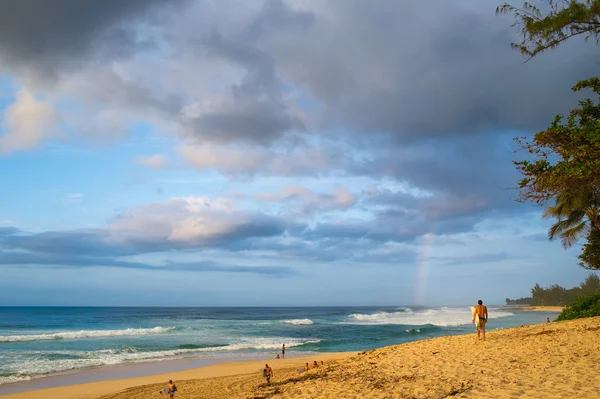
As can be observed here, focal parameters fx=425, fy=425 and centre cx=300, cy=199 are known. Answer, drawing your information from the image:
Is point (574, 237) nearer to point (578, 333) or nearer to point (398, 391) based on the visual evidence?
point (578, 333)

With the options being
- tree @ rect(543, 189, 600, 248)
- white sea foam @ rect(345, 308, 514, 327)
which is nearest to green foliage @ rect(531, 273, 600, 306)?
white sea foam @ rect(345, 308, 514, 327)

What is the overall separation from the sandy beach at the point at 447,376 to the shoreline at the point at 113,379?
0.28 feet

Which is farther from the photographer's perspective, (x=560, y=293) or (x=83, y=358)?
(x=560, y=293)

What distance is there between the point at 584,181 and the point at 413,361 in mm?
7195

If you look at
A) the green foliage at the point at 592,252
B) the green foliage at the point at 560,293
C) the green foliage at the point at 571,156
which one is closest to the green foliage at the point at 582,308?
the green foliage at the point at 592,252

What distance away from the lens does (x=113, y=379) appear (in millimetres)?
20938

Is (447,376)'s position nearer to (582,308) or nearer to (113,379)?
(582,308)

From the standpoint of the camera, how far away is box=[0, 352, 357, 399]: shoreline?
58.4 feet

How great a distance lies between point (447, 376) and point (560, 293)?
411 ft

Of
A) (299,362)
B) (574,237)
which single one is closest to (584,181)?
(574,237)

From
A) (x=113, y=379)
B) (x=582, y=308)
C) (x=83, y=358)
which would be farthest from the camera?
(x=83, y=358)

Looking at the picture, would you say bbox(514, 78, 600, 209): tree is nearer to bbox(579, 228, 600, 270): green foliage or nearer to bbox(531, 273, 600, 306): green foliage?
bbox(579, 228, 600, 270): green foliage

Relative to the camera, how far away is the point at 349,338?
4269 centimetres

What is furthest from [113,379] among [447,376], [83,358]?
[447,376]
